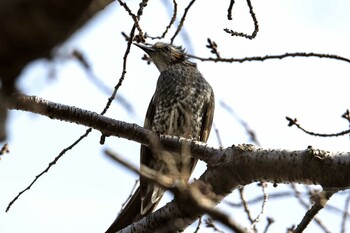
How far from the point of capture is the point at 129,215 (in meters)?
4.20

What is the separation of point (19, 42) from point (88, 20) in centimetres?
14

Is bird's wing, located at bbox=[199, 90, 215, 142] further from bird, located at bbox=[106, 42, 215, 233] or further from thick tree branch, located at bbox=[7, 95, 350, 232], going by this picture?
thick tree branch, located at bbox=[7, 95, 350, 232]

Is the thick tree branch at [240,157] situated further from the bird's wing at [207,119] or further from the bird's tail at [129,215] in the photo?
the bird's wing at [207,119]

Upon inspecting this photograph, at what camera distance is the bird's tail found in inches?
153

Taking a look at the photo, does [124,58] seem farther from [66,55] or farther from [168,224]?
[66,55]

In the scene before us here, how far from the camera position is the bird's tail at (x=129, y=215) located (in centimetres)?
390

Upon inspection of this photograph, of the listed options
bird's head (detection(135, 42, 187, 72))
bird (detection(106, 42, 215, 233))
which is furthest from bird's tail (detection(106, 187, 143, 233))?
bird's head (detection(135, 42, 187, 72))

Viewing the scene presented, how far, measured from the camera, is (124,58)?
144 inches

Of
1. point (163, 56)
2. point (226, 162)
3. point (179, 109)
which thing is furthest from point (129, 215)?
point (163, 56)

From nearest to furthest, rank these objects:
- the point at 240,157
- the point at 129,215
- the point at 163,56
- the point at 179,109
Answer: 1. the point at 240,157
2. the point at 129,215
3. the point at 179,109
4. the point at 163,56

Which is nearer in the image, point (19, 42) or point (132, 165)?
point (19, 42)

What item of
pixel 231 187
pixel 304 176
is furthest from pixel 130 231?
pixel 304 176

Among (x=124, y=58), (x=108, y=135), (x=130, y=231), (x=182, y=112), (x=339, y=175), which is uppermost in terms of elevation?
(x=182, y=112)

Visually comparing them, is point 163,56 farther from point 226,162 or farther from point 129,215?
point 226,162
